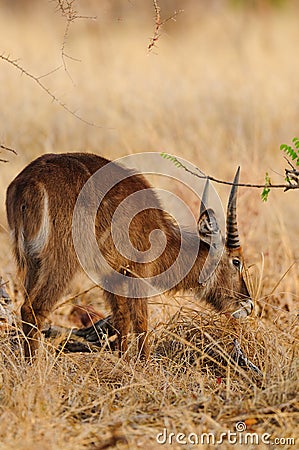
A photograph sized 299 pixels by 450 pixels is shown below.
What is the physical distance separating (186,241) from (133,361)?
1000mm

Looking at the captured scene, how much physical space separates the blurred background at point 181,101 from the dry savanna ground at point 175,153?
3 centimetres

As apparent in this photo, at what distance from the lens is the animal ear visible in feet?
15.0

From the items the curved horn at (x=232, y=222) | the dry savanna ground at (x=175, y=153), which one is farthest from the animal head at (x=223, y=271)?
the dry savanna ground at (x=175, y=153)

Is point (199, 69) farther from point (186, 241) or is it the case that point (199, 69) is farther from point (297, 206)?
point (186, 241)

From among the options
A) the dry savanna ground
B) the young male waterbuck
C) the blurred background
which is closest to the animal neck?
the young male waterbuck

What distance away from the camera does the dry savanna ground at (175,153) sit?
3215mm

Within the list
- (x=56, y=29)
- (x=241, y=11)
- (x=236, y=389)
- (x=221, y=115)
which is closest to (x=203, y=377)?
(x=236, y=389)

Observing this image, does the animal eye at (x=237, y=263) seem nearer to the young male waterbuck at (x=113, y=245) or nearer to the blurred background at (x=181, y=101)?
the young male waterbuck at (x=113, y=245)

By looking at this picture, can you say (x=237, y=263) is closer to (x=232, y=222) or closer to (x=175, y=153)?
(x=232, y=222)

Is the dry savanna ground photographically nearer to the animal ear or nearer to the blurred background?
the blurred background

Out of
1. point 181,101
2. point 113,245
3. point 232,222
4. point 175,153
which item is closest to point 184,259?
point 232,222

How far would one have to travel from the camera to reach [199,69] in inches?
482

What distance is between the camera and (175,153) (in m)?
7.89

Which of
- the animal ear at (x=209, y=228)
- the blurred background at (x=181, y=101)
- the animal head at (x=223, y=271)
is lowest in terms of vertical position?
the animal head at (x=223, y=271)
